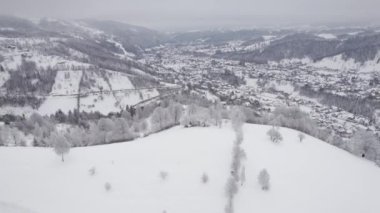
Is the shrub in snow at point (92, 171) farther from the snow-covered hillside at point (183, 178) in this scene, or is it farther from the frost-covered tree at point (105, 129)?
the frost-covered tree at point (105, 129)

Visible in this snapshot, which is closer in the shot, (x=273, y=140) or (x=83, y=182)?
(x=83, y=182)

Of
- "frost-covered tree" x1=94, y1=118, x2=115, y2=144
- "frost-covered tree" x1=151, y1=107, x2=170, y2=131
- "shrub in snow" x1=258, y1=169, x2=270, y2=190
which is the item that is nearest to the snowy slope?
"frost-covered tree" x1=94, y1=118, x2=115, y2=144

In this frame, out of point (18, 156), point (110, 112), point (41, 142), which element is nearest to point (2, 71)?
point (110, 112)

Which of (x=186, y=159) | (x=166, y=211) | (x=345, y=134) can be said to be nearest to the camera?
(x=166, y=211)

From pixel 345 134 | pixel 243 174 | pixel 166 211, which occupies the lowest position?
pixel 345 134

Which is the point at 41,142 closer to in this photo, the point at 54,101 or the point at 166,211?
the point at 166,211

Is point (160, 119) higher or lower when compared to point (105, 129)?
higher

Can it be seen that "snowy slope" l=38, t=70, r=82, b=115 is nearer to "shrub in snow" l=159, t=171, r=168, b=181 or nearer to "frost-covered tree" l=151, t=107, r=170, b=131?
"frost-covered tree" l=151, t=107, r=170, b=131

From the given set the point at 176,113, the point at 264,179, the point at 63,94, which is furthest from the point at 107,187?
the point at 63,94

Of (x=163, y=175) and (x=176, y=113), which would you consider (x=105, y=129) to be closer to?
(x=176, y=113)
